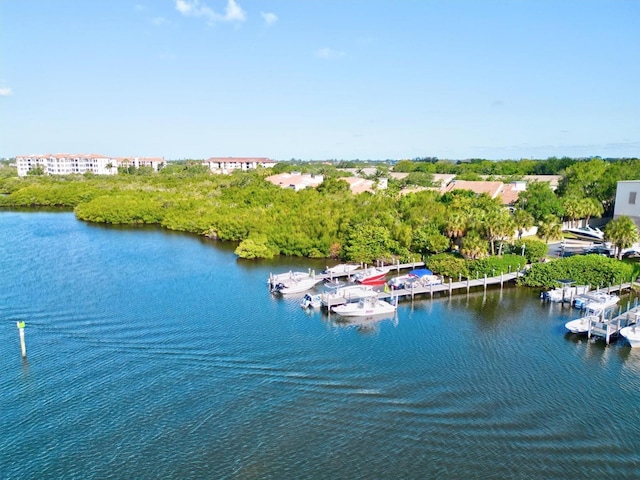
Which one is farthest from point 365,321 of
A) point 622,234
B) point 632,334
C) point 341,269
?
point 622,234

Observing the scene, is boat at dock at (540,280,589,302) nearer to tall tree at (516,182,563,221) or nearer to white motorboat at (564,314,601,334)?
white motorboat at (564,314,601,334)

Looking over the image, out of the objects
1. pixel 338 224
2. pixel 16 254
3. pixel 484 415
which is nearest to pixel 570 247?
pixel 338 224

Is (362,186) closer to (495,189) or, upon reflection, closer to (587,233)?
(495,189)

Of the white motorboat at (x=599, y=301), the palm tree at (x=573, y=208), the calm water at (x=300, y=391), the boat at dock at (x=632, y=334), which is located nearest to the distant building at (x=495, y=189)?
the palm tree at (x=573, y=208)

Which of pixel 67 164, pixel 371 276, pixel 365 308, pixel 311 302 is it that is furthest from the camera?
pixel 67 164

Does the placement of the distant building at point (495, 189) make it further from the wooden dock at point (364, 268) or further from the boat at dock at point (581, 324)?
the boat at dock at point (581, 324)

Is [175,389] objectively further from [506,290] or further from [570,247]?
[570,247]
